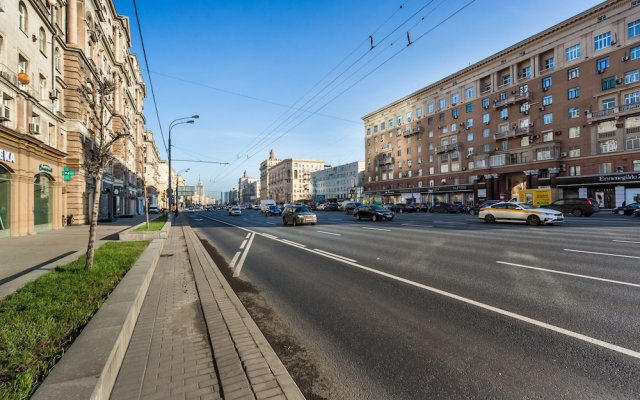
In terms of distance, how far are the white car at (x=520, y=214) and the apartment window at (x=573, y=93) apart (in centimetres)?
3373

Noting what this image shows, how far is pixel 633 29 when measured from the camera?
121 feet

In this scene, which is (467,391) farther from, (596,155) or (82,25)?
(596,155)

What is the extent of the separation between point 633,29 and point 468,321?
52.3 m

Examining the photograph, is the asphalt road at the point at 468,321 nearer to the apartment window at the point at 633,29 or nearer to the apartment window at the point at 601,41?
the apartment window at the point at 633,29

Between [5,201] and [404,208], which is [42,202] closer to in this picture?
[5,201]

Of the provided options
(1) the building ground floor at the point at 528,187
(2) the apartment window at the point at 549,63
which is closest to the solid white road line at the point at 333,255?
(1) the building ground floor at the point at 528,187

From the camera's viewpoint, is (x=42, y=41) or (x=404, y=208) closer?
(x=42, y=41)

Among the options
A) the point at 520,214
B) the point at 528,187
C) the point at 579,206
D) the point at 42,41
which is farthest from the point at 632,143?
the point at 42,41

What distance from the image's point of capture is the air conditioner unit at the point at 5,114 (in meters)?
14.3

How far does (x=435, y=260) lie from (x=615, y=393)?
5.78 metres

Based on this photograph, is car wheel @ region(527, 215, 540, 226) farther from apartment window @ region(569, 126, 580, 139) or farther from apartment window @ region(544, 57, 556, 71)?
apartment window @ region(544, 57, 556, 71)

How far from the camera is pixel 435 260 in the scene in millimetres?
8492

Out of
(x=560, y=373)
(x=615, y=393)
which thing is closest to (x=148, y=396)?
(x=560, y=373)

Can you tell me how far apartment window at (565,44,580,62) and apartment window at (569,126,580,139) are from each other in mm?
9357
